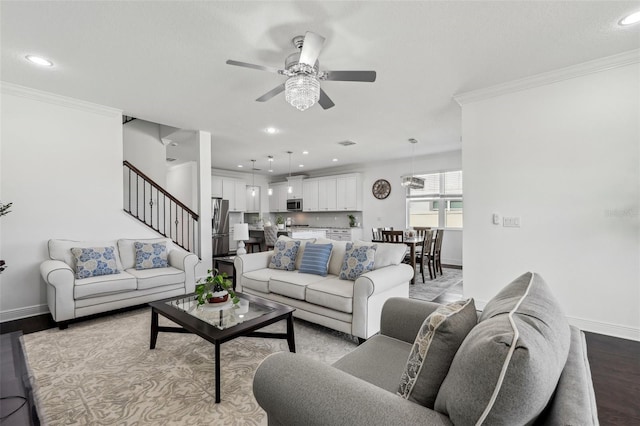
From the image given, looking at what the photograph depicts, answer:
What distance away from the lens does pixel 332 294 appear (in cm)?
275

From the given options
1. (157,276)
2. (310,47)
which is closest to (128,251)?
(157,276)

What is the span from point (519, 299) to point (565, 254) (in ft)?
8.89

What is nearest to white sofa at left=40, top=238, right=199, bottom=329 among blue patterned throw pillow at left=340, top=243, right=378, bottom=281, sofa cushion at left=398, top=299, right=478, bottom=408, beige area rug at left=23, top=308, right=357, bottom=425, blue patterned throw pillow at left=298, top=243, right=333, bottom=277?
beige area rug at left=23, top=308, right=357, bottom=425

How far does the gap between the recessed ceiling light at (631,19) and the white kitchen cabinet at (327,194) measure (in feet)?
22.0

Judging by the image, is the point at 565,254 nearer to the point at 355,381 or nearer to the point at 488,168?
the point at 488,168

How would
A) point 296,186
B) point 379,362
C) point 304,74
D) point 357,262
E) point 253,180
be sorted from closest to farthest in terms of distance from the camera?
point 379,362 → point 304,74 → point 357,262 → point 296,186 → point 253,180

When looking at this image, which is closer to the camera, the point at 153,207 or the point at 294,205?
the point at 153,207

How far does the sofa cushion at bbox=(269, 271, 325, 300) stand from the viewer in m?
3.01

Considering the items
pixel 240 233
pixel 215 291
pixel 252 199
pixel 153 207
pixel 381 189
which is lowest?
pixel 215 291

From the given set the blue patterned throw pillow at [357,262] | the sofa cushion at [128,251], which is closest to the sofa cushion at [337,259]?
the blue patterned throw pillow at [357,262]

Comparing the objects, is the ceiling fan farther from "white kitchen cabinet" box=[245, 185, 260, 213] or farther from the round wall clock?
"white kitchen cabinet" box=[245, 185, 260, 213]

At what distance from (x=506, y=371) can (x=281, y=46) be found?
2673mm

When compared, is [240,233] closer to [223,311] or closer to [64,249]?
[64,249]

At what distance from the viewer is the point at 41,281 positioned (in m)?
3.51
